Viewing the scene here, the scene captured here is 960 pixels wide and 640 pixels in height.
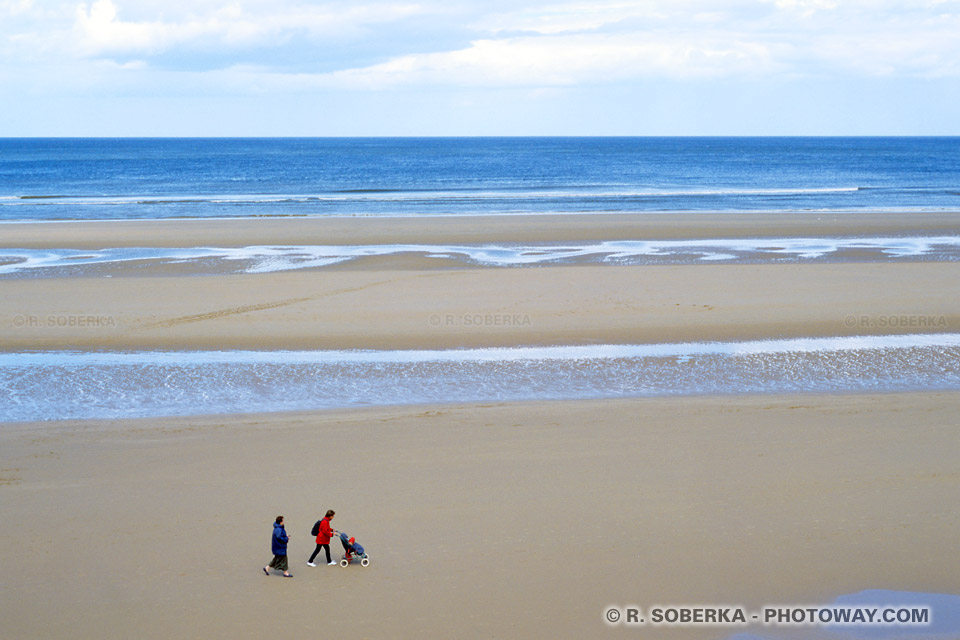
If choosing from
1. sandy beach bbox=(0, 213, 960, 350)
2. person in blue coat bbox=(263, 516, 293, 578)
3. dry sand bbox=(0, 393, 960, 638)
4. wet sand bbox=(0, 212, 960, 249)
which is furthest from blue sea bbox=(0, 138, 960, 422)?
person in blue coat bbox=(263, 516, 293, 578)

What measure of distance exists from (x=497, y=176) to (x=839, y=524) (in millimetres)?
A: 76806

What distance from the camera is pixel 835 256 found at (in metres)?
30.3

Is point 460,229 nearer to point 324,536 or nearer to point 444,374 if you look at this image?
point 444,374

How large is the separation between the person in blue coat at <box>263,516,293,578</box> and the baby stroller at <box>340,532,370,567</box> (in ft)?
1.97

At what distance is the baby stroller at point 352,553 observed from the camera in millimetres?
9031

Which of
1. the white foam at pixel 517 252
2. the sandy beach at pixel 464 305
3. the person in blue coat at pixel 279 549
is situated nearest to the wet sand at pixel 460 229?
the white foam at pixel 517 252

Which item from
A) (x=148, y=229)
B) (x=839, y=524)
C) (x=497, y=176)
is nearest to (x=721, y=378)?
(x=839, y=524)

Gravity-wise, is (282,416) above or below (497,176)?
below

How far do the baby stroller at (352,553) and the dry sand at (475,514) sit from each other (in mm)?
137

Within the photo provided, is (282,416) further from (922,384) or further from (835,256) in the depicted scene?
(835,256)

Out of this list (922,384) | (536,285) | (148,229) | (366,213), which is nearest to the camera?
(922,384)

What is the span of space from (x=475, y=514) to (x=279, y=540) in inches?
104

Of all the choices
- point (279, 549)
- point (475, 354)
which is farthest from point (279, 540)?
point (475, 354)

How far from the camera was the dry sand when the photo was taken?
8.53 metres
